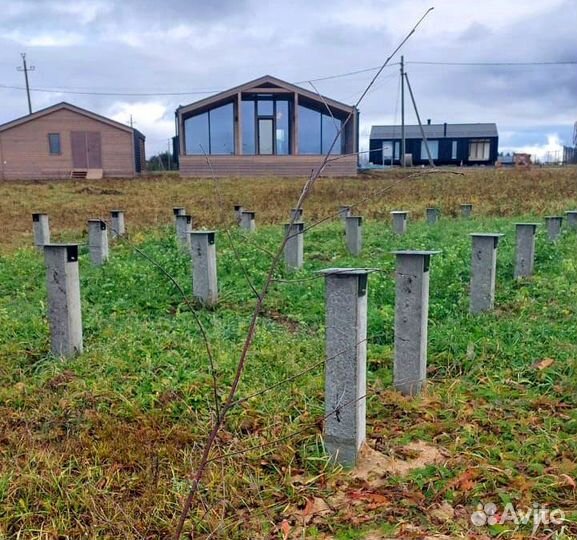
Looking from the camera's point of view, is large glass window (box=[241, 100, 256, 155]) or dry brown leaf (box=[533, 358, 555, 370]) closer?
dry brown leaf (box=[533, 358, 555, 370])

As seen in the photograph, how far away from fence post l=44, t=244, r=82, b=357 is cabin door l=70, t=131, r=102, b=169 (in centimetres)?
2922

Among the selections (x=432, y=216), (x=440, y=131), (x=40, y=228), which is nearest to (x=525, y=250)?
(x=432, y=216)

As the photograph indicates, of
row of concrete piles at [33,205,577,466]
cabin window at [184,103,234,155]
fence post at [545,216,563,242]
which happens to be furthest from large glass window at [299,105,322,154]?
row of concrete piles at [33,205,577,466]

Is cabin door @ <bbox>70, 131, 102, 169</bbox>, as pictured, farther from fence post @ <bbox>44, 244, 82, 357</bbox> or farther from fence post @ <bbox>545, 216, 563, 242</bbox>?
fence post @ <bbox>44, 244, 82, 357</bbox>

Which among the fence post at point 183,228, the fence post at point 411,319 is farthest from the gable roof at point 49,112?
the fence post at point 411,319

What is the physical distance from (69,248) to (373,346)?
235 centimetres

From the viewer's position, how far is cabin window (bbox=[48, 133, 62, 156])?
1217 inches

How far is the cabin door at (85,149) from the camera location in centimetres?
3122

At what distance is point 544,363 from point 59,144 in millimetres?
31615

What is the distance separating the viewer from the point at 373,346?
14.1 feet

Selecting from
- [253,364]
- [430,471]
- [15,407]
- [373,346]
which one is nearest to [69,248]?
[15,407]

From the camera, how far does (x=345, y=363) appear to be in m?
2.79

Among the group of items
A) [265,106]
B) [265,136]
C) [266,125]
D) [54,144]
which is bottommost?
[54,144]

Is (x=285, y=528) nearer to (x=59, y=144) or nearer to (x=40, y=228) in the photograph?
(x=40, y=228)
